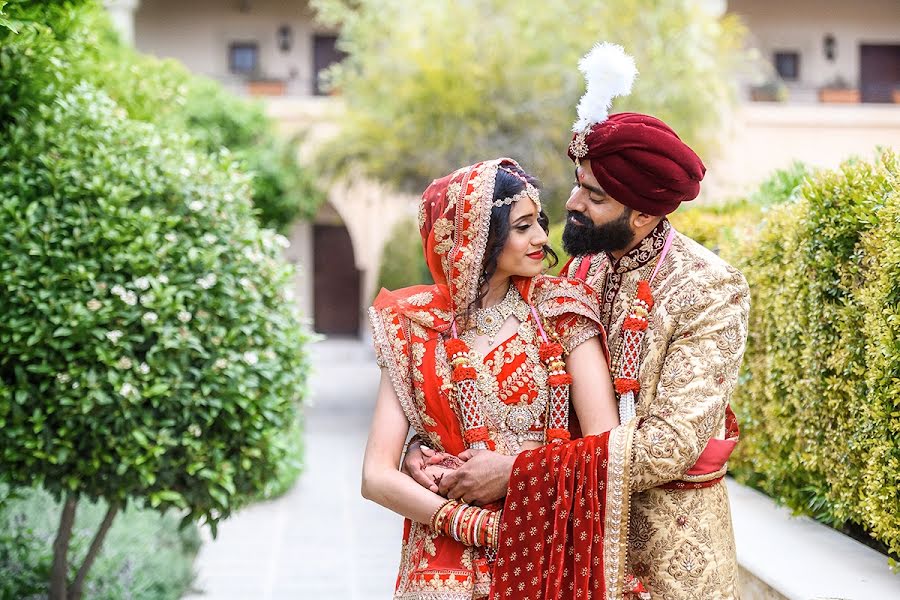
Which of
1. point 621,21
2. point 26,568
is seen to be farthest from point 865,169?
point 621,21

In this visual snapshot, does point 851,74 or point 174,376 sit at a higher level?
point 851,74

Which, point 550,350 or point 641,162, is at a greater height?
point 641,162

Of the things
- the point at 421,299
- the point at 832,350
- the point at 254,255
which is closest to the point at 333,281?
the point at 254,255

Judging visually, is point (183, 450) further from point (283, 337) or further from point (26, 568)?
point (26, 568)

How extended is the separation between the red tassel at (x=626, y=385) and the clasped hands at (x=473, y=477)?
30 centimetres

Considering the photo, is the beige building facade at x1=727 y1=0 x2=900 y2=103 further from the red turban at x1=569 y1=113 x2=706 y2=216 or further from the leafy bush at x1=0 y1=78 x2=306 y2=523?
the red turban at x1=569 y1=113 x2=706 y2=216

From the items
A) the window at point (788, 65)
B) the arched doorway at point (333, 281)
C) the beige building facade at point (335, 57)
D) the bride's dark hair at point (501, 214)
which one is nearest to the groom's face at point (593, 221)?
the bride's dark hair at point (501, 214)

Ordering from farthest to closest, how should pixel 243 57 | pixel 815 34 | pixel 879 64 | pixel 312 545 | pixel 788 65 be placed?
pixel 879 64
pixel 243 57
pixel 788 65
pixel 815 34
pixel 312 545

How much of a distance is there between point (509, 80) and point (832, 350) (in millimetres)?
8837

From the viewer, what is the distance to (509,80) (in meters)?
12.3

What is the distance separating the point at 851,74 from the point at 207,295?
2227 cm

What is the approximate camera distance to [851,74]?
930 inches

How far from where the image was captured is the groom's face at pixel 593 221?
8.25 feet

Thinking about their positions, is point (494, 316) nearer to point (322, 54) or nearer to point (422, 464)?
point (422, 464)
